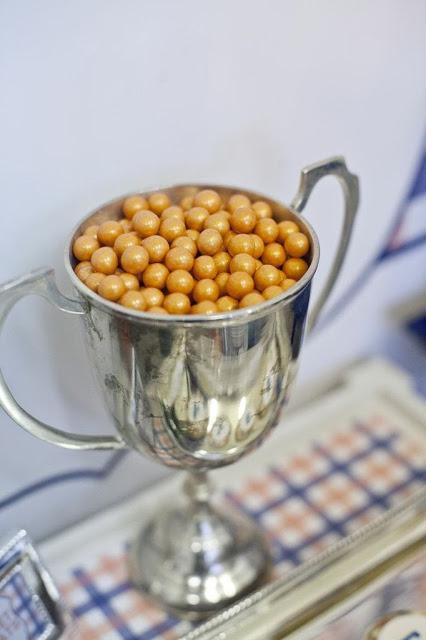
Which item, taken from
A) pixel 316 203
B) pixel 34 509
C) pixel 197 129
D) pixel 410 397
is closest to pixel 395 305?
pixel 410 397

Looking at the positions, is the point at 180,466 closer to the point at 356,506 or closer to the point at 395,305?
the point at 356,506

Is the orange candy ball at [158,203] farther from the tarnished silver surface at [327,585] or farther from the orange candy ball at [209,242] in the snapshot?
the tarnished silver surface at [327,585]

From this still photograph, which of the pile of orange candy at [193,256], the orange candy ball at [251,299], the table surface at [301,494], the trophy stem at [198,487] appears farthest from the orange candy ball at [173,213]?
the table surface at [301,494]

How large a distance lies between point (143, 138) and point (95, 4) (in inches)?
4.8

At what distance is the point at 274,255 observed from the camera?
0.55 metres

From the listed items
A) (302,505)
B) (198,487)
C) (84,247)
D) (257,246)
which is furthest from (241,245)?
(302,505)

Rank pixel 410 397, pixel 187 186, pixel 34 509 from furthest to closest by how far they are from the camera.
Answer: pixel 410 397 < pixel 34 509 < pixel 187 186

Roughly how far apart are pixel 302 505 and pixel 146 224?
40cm

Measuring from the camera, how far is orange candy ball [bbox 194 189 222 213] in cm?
58

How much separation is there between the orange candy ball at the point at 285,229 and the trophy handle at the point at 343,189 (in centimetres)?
4

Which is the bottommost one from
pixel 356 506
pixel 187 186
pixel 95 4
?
pixel 356 506

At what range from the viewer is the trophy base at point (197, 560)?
2.27 feet

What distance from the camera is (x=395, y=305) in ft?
3.33

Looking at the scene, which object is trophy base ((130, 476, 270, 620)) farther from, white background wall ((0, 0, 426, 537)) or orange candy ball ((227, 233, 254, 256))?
orange candy ball ((227, 233, 254, 256))
